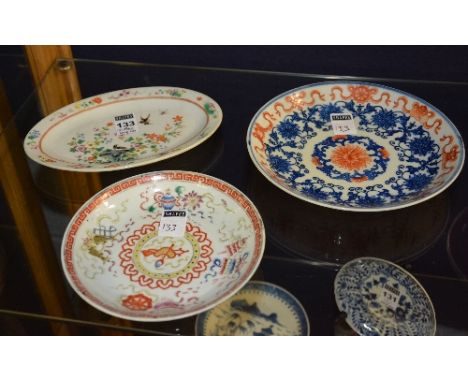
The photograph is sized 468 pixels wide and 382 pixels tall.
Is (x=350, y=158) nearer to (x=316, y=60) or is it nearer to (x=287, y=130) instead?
(x=287, y=130)

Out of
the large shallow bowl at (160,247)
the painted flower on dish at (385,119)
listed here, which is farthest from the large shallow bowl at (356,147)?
the large shallow bowl at (160,247)

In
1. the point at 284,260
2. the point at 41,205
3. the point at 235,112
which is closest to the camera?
the point at 284,260

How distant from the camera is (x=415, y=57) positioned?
1138mm

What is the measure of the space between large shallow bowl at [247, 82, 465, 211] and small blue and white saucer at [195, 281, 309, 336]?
0.16m

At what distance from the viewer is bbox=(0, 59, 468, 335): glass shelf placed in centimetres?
76

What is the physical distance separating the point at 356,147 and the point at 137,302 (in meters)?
0.49

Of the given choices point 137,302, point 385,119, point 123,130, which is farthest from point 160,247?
point 385,119

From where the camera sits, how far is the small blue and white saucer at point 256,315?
741 millimetres

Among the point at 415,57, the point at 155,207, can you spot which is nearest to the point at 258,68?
the point at 415,57

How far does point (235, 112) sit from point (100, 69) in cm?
33

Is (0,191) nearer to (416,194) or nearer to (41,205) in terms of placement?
(41,205)

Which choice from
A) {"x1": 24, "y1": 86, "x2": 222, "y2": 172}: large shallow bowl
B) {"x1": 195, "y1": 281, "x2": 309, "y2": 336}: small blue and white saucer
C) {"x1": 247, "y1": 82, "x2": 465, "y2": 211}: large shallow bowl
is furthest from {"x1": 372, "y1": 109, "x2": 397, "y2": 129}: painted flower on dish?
{"x1": 195, "y1": 281, "x2": 309, "y2": 336}: small blue and white saucer

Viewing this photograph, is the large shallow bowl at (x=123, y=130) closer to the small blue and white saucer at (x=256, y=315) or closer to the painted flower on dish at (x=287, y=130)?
the painted flower on dish at (x=287, y=130)

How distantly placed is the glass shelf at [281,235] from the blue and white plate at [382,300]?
1 cm
